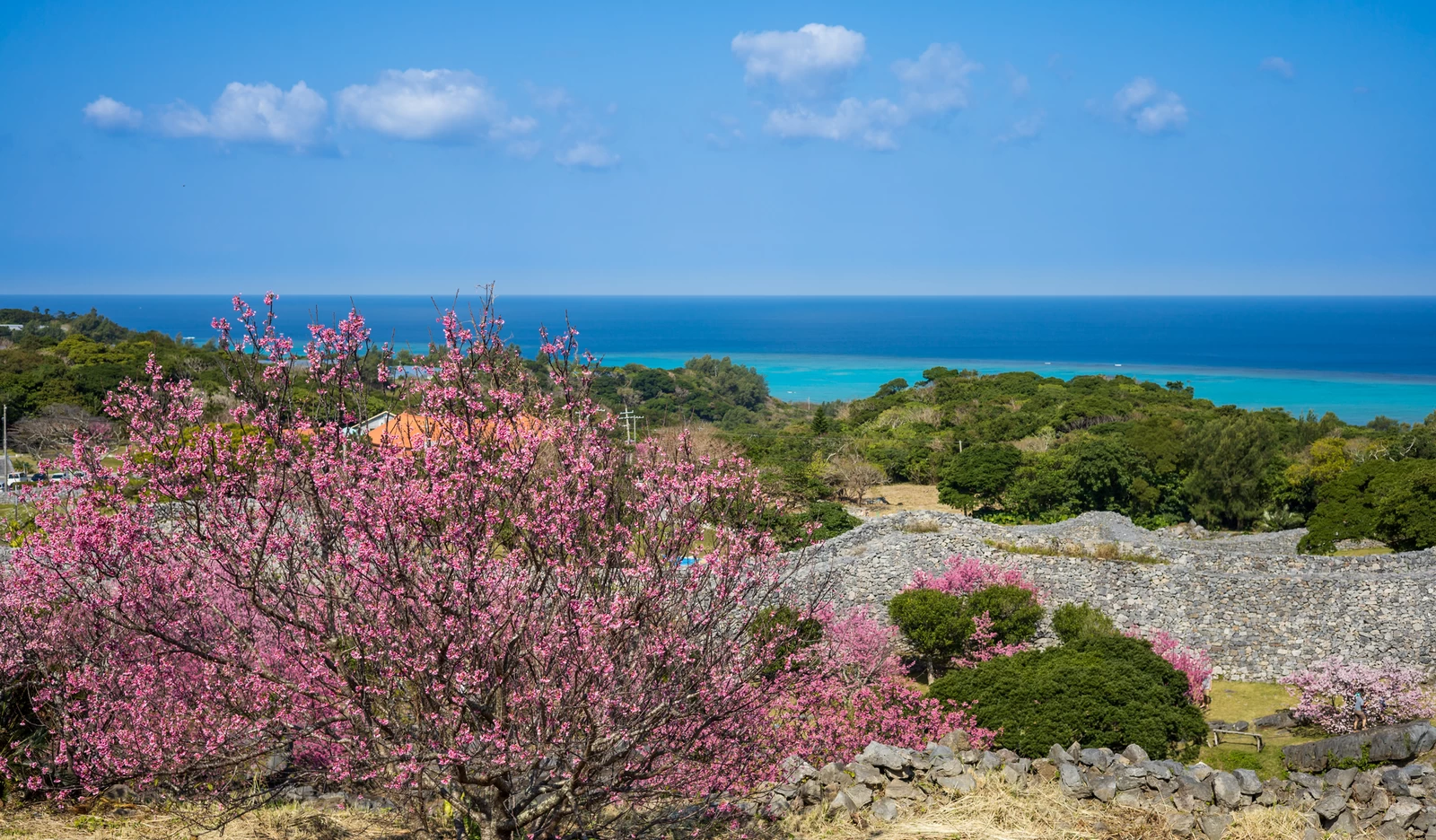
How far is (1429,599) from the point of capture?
17.6 metres

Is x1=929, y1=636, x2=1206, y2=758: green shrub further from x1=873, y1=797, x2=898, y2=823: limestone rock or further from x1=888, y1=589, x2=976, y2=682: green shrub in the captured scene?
x1=873, y1=797, x2=898, y2=823: limestone rock

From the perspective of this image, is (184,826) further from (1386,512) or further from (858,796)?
(1386,512)

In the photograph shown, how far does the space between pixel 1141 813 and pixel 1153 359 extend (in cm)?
14722

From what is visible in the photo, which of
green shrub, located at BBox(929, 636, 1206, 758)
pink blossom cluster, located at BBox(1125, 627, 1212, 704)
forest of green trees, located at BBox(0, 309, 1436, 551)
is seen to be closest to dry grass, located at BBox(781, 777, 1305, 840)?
green shrub, located at BBox(929, 636, 1206, 758)

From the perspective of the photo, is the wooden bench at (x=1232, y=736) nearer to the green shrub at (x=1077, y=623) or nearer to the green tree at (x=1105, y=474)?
the green shrub at (x=1077, y=623)

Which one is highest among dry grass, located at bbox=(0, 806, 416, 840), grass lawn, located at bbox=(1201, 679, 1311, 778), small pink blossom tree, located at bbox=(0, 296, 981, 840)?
small pink blossom tree, located at bbox=(0, 296, 981, 840)

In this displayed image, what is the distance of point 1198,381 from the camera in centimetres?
11394

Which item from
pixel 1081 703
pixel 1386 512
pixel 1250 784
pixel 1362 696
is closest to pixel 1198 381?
pixel 1386 512

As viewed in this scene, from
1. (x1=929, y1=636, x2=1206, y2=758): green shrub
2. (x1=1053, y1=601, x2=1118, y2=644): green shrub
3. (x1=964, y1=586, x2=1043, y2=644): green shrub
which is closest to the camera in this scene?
(x1=929, y1=636, x2=1206, y2=758): green shrub

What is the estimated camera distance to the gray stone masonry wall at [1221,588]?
1659 cm

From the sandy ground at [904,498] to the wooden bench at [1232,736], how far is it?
65.9ft

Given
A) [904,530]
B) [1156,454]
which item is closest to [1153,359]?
[1156,454]

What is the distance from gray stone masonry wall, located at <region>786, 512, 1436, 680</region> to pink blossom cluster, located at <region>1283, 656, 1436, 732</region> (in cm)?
254

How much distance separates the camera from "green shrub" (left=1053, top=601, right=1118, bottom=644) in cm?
1502
